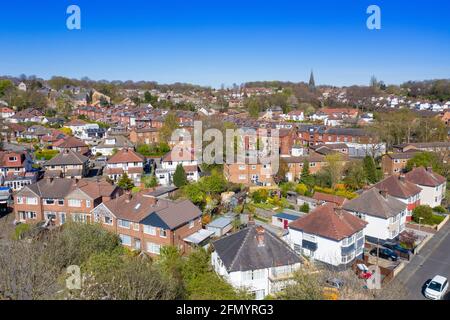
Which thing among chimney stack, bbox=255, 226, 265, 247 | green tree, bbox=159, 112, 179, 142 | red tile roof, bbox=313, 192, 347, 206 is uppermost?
green tree, bbox=159, 112, 179, 142

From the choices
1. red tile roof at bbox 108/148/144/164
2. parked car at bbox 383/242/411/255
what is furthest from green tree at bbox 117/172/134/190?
parked car at bbox 383/242/411/255

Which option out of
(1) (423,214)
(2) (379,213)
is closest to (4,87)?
(2) (379,213)

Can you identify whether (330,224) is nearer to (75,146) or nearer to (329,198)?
(329,198)

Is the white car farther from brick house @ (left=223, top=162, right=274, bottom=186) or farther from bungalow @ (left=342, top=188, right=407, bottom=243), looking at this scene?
brick house @ (left=223, top=162, right=274, bottom=186)

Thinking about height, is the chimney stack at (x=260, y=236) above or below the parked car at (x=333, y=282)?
above

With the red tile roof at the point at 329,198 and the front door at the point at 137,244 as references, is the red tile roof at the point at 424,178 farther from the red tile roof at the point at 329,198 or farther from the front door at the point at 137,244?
the front door at the point at 137,244

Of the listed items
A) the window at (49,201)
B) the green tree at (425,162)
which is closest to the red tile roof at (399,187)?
the green tree at (425,162)
